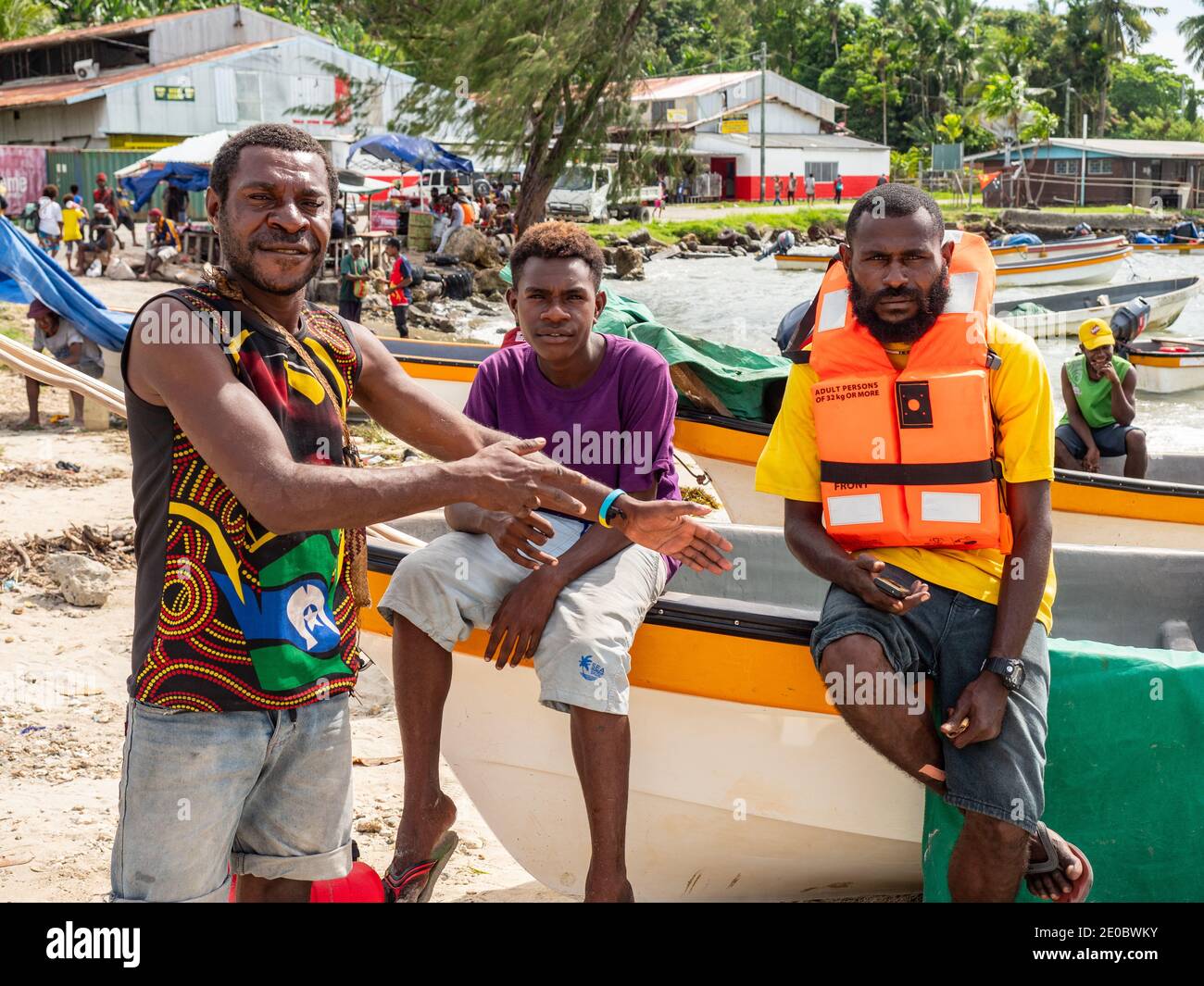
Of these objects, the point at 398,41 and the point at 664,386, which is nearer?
the point at 664,386

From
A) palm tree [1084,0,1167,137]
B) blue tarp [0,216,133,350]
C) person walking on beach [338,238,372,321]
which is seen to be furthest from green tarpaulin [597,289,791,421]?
palm tree [1084,0,1167,137]

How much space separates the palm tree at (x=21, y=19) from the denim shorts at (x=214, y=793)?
4726cm

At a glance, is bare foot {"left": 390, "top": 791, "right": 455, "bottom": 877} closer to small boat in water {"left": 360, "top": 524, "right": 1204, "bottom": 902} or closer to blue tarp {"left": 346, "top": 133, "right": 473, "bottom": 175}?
small boat in water {"left": 360, "top": 524, "right": 1204, "bottom": 902}

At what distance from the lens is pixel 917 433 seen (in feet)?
10.3

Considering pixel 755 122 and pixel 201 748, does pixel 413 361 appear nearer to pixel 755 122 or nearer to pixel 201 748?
pixel 201 748

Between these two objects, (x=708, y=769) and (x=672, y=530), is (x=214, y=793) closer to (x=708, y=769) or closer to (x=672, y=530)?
(x=672, y=530)

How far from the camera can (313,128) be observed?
3070 cm

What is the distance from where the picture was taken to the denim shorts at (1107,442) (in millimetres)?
7145

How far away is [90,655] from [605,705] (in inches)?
138

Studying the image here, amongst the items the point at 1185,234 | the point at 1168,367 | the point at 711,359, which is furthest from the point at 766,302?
the point at 711,359

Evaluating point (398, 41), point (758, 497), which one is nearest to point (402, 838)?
point (758, 497)

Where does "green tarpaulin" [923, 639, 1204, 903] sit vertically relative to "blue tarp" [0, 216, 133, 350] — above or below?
below

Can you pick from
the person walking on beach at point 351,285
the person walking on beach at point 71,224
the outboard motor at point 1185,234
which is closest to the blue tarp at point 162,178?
the person walking on beach at point 71,224

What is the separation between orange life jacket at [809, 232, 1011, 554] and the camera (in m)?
3.07
